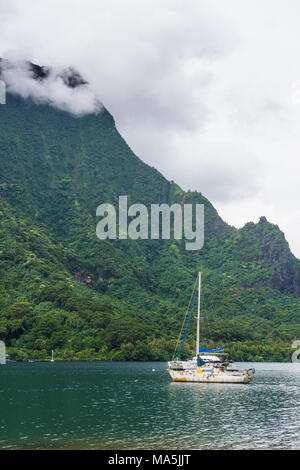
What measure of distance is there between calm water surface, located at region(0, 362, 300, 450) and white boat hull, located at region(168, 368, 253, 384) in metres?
5.68

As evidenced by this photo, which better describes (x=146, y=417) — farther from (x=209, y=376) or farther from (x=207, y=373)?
(x=209, y=376)

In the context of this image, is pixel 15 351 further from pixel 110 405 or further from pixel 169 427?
pixel 169 427

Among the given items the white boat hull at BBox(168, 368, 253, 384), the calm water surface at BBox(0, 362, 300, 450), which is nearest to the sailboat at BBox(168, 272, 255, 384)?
the white boat hull at BBox(168, 368, 253, 384)

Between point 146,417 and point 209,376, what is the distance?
44.0 metres

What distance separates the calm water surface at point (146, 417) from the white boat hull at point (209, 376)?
5.68 metres

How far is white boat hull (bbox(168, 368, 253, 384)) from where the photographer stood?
9438cm

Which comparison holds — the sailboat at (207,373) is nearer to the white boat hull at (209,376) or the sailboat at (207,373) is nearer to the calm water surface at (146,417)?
the white boat hull at (209,376)

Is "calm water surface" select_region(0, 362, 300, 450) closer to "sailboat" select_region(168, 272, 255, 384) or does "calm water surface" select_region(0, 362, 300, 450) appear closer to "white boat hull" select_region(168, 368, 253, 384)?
"white boat hull" select_region(168, 368, 253, 384)

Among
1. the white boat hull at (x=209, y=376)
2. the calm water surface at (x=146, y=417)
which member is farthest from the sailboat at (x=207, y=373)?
the calm water surface at (x=146, y=417)

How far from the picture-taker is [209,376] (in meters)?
94.6

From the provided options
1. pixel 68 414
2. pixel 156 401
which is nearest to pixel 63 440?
pixel 68 414

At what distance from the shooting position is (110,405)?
62.6 m

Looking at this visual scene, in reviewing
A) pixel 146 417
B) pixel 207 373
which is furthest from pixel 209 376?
pixel 146 417

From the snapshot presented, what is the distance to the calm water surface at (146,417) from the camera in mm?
40000
